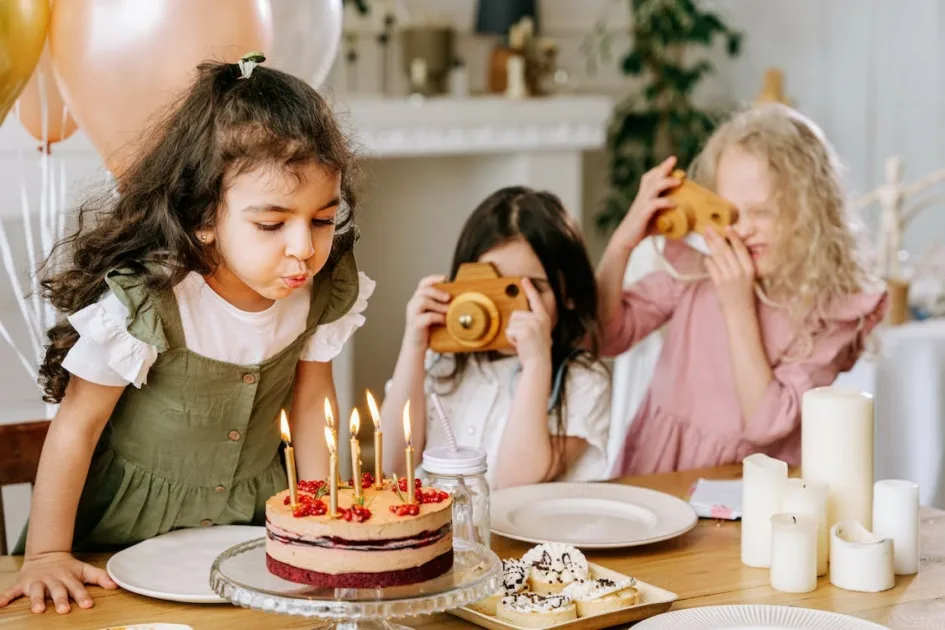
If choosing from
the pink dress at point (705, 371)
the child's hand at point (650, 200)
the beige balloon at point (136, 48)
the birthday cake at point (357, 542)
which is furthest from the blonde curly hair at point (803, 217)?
the birthday cake at point (357, 542)

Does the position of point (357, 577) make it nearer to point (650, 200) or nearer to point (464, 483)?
point (464, 483)

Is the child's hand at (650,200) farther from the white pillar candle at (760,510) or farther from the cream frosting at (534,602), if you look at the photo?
the cream frosting at (534,602)

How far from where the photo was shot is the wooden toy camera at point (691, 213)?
204 centimetres

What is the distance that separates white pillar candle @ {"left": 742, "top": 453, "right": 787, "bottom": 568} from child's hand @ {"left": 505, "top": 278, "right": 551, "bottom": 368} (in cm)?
59

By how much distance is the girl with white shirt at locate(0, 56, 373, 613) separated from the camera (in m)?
1.33

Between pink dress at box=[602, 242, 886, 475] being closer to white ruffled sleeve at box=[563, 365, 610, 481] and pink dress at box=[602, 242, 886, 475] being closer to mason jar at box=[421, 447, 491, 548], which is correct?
white ruffled sleeve at box=[563, 365, 610, 481]

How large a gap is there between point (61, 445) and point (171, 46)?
0.52m

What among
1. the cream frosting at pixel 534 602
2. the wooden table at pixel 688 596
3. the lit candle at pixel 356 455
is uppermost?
the lit candle at pixel 356 455

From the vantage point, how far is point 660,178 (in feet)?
6.81

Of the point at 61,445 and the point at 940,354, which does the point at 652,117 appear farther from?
the point at 61,445

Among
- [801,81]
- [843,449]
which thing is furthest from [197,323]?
[801,81]

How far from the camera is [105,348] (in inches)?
54.4

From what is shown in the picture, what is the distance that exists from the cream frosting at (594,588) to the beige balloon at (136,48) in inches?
29.8

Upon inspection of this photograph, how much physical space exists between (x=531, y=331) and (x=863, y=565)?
29.3 inches
